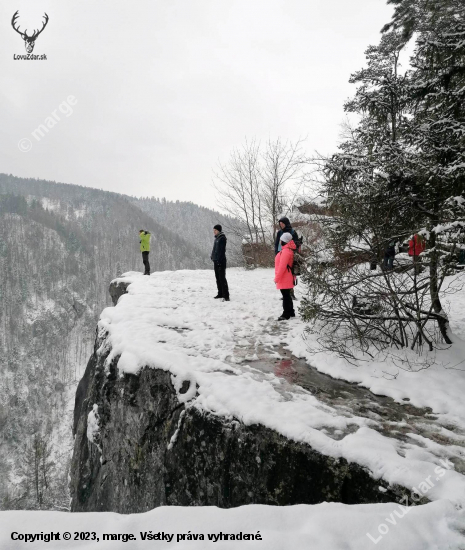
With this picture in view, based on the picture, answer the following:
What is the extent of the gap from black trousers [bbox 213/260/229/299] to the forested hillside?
33.5m

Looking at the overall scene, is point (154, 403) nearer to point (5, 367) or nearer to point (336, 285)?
point (336, 285)

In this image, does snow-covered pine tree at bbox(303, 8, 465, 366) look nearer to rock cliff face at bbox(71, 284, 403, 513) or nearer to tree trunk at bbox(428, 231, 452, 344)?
tree trunk at bbox(428, 231, 452, 344)

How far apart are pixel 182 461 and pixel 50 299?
110394 mm

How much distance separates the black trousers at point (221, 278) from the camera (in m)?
9.07

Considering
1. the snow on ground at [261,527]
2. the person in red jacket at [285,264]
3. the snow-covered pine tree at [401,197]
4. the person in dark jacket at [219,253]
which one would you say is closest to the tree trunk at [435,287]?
the snow-covered pine tree at [401,197]

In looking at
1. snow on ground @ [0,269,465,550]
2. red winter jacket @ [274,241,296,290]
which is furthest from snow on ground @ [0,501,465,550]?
red winter jacket @ [274,241,296,290]

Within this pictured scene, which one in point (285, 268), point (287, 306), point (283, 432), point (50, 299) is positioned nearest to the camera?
point (283, 432)

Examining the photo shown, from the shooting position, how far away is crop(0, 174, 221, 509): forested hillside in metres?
46.4

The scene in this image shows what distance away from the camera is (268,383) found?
14.5 feet

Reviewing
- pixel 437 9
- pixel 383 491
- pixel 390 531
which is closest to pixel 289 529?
pixel 390 531

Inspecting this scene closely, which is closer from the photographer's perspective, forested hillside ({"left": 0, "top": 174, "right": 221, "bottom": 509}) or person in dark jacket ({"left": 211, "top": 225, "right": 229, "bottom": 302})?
person in dark jacket ({"left": 211, "top": 225, "right": 229, "bottom": 302})

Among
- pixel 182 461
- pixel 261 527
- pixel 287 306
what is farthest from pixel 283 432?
pixel 287 306

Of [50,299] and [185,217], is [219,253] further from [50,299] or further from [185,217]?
[185,217]

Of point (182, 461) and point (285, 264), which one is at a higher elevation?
point (285, 264)
